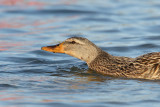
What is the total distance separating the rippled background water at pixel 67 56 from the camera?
29.5ft

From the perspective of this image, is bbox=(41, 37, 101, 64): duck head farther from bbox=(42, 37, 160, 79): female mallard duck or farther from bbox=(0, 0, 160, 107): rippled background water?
bbox=(0, 0, 160, 107): rippled background water

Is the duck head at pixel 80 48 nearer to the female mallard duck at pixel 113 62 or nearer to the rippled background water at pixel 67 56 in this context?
the female mallard duck at pixel 113 62

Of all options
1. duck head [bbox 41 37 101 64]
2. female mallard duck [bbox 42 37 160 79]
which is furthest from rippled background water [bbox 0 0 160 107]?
duck head [bbox 41 37 101 64]

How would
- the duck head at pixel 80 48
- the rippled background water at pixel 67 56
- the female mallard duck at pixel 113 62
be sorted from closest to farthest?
the rippled background water at pixel 67 56, the female mallard duck at pixel 113 62, the duck head at pixel 80 48

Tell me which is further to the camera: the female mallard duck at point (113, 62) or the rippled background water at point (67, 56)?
the female mallard duck at point (113, 62)

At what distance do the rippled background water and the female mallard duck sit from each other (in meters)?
0.23

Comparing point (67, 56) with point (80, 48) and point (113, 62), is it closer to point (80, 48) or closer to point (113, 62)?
point (80, 48)

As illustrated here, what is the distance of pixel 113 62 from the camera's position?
10.9 meters

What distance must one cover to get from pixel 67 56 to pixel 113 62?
3.14m

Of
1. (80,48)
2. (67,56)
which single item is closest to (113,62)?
(80,48)

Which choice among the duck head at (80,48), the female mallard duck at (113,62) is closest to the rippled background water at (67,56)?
the female mallard duck at (113,62)

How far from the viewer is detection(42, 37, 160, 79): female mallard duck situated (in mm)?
10328

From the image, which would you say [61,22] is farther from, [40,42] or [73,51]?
[73,51]

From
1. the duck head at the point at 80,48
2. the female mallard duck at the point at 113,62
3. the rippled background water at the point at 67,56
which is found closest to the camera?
the rippled background water at the point at 67,56
